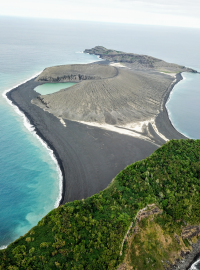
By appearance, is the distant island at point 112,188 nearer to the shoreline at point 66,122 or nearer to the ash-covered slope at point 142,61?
the shoreline at point 66,122

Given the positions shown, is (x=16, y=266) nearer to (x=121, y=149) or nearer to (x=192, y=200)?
(x=192, y=200)

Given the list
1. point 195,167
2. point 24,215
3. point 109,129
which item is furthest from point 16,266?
point 109,129

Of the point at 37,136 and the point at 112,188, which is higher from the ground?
the point at 112,188

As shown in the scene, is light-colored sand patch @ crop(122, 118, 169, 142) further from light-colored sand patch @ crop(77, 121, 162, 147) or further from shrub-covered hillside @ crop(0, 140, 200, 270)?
shrub-covered hillside @ crop(0, 140, 200, 270)

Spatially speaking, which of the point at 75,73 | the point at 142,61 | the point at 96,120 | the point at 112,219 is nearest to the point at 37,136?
the point at 96,120

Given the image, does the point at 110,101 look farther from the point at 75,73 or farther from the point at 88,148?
the point at 75,73
